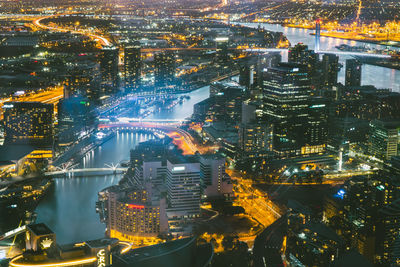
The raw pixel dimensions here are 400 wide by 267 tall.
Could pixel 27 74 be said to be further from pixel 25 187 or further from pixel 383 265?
pixel 383 265

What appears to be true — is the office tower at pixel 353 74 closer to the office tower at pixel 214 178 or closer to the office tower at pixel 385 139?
the office tower at pixel 385 139

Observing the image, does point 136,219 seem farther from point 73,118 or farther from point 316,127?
point 73,118

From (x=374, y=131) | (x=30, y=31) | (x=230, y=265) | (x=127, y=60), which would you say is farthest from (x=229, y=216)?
(x=30, y=31)

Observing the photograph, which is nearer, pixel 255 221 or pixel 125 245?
pixel 125 245

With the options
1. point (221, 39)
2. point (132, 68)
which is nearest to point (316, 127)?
point (132, 68)

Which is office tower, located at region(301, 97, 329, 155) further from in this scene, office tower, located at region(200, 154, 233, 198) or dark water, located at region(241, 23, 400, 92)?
dark water, located at region(241, 23, 400, 92)

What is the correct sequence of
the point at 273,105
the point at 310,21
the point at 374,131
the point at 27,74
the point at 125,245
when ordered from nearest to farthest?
the point at 125,245
the point at 374,131
the point at 273,105
the point at 27,74
the point at 310,21

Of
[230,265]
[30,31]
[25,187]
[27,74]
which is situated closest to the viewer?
[230,265]
